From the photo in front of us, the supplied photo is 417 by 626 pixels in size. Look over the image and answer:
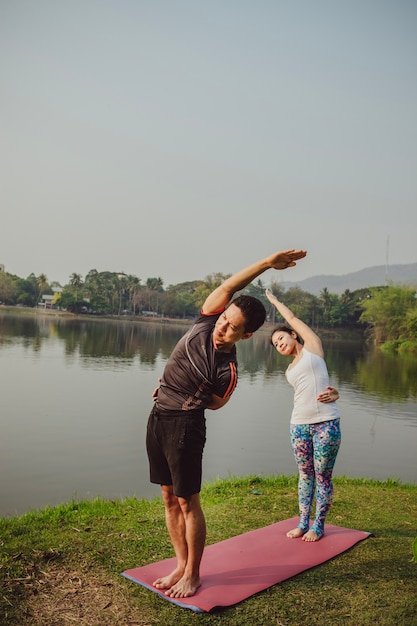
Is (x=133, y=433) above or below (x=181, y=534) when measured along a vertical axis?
below

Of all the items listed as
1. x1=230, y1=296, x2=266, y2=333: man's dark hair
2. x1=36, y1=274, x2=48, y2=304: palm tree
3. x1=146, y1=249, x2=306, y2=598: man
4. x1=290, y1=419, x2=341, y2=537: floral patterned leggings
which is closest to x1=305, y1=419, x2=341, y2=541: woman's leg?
x1=290, y1=419, x2=341, y2=537: floral patterned leggings

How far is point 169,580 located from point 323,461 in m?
1.55

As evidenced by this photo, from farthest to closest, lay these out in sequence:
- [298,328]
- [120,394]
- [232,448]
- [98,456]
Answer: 1. [120,394]
2. [232,448]
3. [98,456]
4. [298,328]

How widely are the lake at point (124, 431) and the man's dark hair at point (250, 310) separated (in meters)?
4.91

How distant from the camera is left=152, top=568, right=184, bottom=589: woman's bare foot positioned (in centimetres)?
391

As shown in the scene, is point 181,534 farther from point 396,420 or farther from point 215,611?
point 396,420

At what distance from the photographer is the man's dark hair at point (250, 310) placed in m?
3.70

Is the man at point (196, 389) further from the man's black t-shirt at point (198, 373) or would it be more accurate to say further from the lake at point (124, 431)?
the lake at point (124, 431)

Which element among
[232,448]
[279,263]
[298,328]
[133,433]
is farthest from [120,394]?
[279,263]

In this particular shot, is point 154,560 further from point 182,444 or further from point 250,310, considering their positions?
point 250,310

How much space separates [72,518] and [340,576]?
7.61 ft

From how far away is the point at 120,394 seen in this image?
17.7 metres

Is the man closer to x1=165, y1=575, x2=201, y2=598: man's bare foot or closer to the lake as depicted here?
x1=165, y1=575, x2=201, y2=598: man's bare foot

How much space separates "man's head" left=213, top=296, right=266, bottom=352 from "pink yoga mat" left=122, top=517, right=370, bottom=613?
58.6 inches
